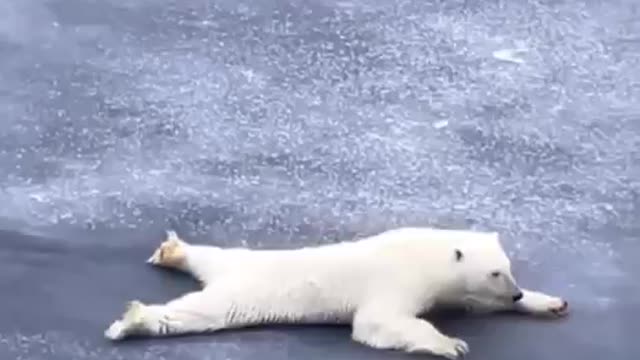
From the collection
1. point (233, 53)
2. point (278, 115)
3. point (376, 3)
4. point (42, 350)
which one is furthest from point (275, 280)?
point (376, 3)

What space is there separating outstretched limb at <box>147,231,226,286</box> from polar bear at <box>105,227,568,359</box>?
0.03m

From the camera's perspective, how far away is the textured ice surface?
4.12 metres

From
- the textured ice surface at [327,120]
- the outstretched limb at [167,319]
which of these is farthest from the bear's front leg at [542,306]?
the outstretched limb at [167,319]

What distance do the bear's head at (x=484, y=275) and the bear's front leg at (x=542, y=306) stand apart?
0.11 ft

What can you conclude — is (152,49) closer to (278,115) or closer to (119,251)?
(278,115)

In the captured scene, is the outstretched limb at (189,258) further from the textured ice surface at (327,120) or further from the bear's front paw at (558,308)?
the bear's front paw at (558,308)

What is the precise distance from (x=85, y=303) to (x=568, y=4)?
97.6 inches

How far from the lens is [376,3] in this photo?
548 centimetres

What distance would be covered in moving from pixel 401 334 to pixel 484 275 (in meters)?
0.27

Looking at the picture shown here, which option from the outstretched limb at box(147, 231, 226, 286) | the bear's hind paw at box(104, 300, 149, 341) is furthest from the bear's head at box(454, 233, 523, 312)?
the bear's hind paw at box(104, 300, 149, 341)

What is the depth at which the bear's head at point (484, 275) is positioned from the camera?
368 centimetres

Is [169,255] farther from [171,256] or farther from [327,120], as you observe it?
[327,120]

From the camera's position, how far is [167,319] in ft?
11.8

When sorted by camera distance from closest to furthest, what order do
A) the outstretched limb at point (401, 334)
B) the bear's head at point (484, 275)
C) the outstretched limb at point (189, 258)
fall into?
1. the outstretched limb at point (401, 334)
2. the bear's head at point (484, 275)
3. the outstretched limb at point (189, 258)
